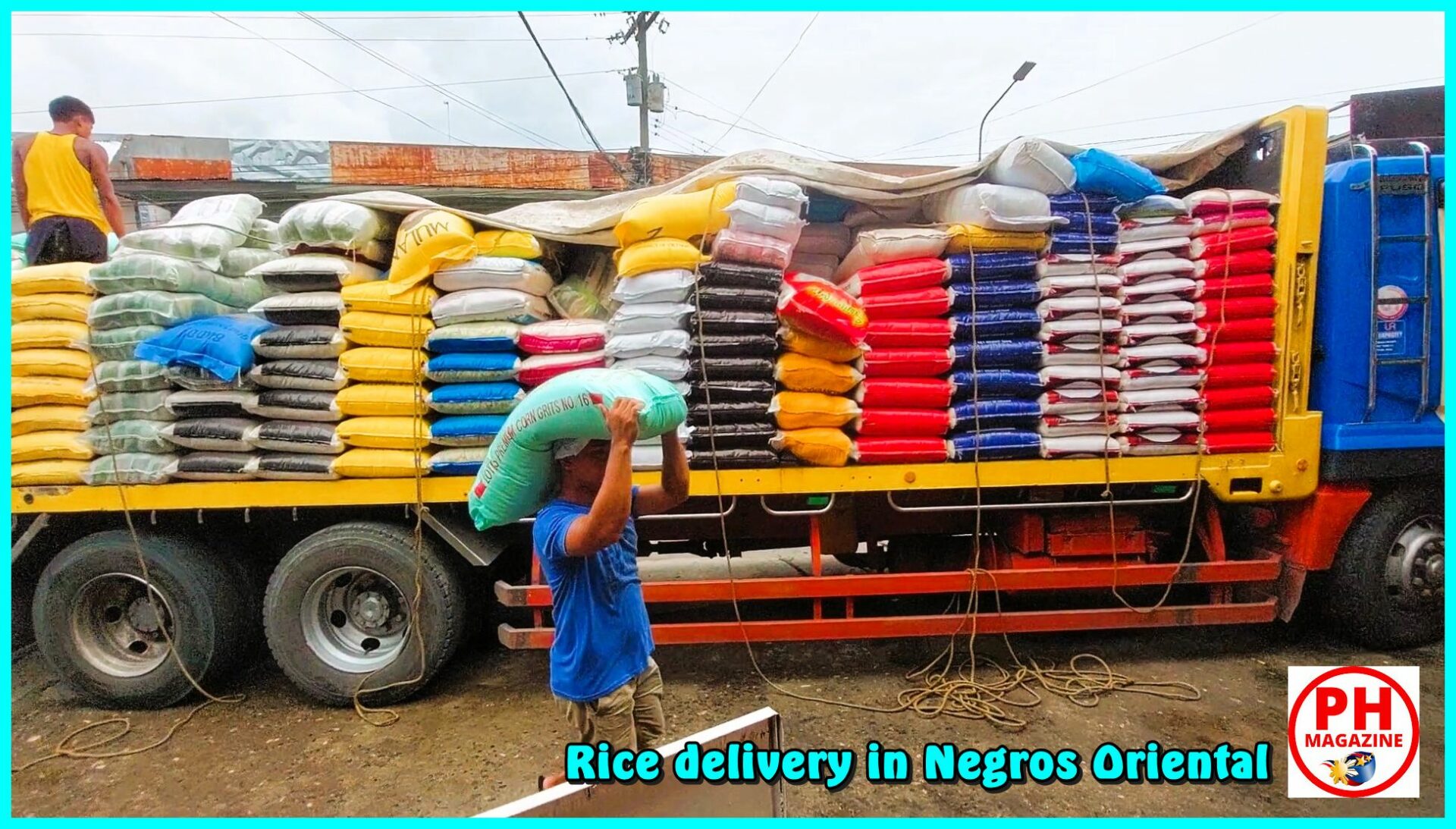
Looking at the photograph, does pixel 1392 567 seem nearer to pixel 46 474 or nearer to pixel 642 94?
pixel 46 474

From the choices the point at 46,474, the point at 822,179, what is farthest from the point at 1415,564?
the point at 46,474

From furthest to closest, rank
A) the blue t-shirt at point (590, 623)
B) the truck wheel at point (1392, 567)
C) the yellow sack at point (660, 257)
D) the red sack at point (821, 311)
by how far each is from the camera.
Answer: the truck wheel at point (1392, 567), the yellow sack at point (660, 257), the red sack at point (821, 311), the blue t-shirt at point (590, 623)

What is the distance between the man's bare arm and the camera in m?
4.18

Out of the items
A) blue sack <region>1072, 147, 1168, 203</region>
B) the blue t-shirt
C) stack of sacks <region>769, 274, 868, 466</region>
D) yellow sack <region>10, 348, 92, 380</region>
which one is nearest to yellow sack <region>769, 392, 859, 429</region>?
stack of sacks <region>769, 274, 868, 466</region>

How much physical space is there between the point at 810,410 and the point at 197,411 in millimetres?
3024

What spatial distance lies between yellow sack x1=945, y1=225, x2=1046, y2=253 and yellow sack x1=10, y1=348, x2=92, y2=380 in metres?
4.34

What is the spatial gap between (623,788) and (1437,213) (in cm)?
462

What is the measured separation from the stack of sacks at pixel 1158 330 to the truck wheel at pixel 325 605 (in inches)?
140

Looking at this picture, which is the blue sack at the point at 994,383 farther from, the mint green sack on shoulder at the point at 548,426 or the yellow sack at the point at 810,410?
the mint green sack on shoulder at the point at 548,426

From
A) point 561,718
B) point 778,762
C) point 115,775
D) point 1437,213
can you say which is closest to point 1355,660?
point 1437,213

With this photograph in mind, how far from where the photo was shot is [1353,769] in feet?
9.57

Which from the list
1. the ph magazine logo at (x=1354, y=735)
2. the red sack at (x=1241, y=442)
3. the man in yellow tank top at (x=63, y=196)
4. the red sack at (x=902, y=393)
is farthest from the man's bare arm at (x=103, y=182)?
the ph magazine logo at (x=1354, y=735)

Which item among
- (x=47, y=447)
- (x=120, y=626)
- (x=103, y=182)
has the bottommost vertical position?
(x=120, y=626)

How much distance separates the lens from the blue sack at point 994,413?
3561mm
